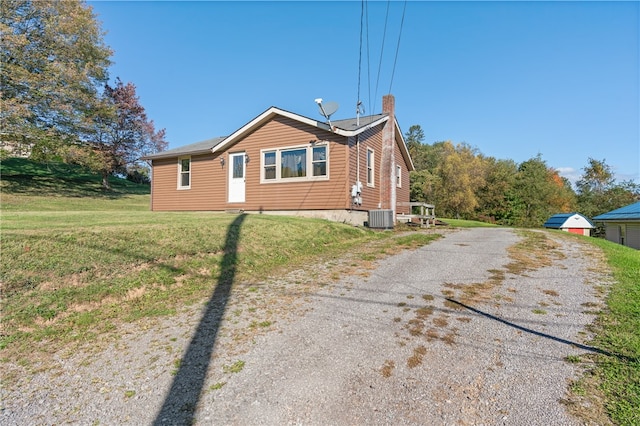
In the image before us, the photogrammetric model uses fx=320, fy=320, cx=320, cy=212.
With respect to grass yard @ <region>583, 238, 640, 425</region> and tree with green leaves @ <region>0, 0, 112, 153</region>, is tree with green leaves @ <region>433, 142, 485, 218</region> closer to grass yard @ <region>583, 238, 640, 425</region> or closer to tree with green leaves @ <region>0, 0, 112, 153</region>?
grass yard @ <region>583, 238, 640, 425</region>

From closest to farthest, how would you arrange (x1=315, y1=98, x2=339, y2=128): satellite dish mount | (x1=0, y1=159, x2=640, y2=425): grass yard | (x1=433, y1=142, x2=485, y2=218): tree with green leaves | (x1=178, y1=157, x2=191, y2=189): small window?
(x1=0, y1=159, x2=640, y2=425): grass yard
(x1=315, y1=98, x2=339, y2=128): satellite dish mount
(x1=178, y1=157, x2=191, y2=189): small window
(x1=433, y1=142, x2=485, y2=218): tree with green leaves

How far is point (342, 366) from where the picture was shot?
9.28 ft

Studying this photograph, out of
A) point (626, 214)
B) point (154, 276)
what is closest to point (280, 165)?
point (154, 276)

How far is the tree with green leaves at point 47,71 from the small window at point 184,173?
935cm

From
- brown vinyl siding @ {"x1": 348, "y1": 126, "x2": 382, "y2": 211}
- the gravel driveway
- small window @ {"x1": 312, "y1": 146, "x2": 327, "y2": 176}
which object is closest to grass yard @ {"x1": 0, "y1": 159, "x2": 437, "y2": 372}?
the gravel driveway

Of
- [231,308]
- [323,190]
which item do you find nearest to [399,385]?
[231,308]

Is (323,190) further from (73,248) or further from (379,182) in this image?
(73,248)

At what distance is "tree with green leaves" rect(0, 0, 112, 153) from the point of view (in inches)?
674

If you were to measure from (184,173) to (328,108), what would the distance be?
851cm

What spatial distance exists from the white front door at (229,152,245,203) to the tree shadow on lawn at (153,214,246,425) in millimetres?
9440

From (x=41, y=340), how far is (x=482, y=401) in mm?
4324

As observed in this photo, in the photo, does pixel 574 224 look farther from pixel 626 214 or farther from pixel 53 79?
pixel 53 79

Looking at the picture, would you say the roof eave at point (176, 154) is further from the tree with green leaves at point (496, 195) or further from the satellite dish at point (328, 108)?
the tree with green leaves at point (496, 195)

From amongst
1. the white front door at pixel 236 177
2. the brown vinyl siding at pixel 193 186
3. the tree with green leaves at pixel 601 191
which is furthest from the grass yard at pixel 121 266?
the tree with green leaves at pixel 601 191
